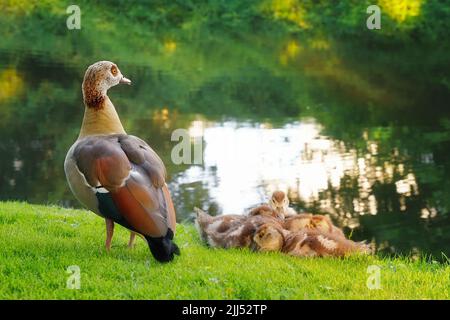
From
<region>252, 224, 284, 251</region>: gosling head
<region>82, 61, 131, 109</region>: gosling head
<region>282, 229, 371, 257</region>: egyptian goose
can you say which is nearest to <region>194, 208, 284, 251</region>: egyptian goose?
<region>252, 224, 284, 251</region>: gosling head

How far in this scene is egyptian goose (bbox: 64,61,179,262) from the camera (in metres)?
6.45

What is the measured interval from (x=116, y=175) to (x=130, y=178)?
12 centimetres

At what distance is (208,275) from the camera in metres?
6.58

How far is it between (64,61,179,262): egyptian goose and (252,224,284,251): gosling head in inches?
61.2

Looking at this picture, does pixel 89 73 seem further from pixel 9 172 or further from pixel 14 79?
pixel 14 79

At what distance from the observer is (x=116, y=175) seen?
652 cm

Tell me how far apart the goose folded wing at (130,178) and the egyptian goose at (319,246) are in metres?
1.73

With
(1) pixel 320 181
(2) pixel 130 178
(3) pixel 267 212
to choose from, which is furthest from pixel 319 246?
(1) pixel 320 181

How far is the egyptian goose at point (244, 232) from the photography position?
8078mm

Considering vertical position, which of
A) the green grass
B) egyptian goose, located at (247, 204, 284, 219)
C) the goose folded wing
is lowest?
the green grass

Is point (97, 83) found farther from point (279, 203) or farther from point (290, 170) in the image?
point (290, 170)

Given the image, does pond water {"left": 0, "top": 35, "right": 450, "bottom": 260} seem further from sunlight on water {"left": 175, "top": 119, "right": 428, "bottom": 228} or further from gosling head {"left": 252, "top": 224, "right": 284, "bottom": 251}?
gosling head {"left": 252, "top": 224, "right": 284, "bottom": 251}

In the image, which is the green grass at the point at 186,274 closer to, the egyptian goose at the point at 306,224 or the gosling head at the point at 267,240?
the gosling head at the point at 267,240

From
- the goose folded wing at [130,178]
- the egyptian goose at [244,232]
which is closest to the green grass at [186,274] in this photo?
the egyptian goose at [244,232]
